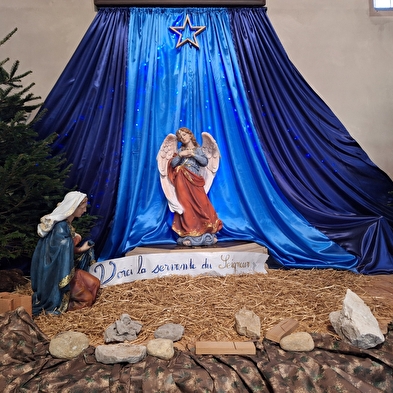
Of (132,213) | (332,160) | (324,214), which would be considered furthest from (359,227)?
(132,213)

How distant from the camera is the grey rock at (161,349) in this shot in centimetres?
234

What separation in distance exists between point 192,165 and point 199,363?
247 cm

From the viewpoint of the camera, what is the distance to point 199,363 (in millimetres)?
2262

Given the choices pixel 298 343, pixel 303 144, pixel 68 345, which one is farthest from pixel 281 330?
pixel 303 144

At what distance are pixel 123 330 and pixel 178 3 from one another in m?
Answer: 3.88

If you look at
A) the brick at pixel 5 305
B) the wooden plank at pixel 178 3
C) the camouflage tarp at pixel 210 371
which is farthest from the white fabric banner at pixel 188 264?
the wooden plank at pixel 178 3

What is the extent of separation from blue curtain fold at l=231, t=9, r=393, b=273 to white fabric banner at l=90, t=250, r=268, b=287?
1097mm

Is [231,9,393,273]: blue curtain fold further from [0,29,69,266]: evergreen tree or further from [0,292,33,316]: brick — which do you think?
[0,292,33,316]: brick

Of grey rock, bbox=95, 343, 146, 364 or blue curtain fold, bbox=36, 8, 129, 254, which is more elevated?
blue curtain fold, bbox=36, 8, 129, 254

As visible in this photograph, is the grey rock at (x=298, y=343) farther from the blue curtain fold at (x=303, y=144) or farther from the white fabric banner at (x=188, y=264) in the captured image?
the blue curtain fold at (x=303, y=144)

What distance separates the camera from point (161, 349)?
2365mm

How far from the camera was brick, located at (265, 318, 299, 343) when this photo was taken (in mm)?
2518

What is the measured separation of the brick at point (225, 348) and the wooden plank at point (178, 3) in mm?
4018

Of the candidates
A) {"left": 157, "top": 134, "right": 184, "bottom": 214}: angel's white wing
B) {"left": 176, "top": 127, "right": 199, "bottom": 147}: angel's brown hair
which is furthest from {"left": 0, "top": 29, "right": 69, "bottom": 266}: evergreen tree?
{"left": 176, "top": 127, "right": 199, "bottom": 147}: angel's brown hair
